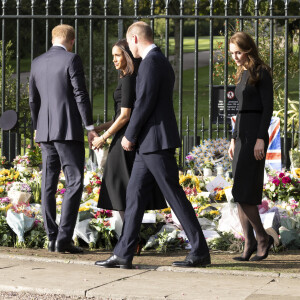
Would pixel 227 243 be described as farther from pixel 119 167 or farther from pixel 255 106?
pixel 255 106

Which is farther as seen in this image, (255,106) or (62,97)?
(62,97)

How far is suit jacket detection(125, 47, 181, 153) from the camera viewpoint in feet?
18.6

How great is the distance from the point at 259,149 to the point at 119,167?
117cm

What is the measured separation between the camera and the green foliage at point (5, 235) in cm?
701

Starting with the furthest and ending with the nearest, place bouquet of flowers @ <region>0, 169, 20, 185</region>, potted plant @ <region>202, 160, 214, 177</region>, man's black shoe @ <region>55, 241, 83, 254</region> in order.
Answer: potted plant @ <region>202, 160, 214, 177</region>
bouquet of flowers @ <region>0, 169, 20, 185</region>
man's black shoe @ <region>55, 241, 83, 254</region>

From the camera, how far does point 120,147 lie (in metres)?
6.36

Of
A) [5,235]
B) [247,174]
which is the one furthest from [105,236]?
[247,174]

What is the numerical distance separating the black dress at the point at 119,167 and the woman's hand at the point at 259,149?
3.36ft

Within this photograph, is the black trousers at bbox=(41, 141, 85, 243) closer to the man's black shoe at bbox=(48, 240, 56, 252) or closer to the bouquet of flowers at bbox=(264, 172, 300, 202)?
the man's black shoe at bbox=(48, 240, 56, 252)

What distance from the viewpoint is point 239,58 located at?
6148mm

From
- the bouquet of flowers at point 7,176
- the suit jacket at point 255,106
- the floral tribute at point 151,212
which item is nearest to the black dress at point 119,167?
the floral tribute at point 151,212

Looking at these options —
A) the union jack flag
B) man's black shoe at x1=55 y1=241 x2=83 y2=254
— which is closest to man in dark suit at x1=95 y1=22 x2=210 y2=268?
man's black shoe at x1=55 y1=241 x2=83 y2=254

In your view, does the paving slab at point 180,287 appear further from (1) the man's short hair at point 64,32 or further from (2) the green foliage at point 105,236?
(1) the man's short hair at point 64,32

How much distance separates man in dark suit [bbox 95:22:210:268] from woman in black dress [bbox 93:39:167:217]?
0.45 m
